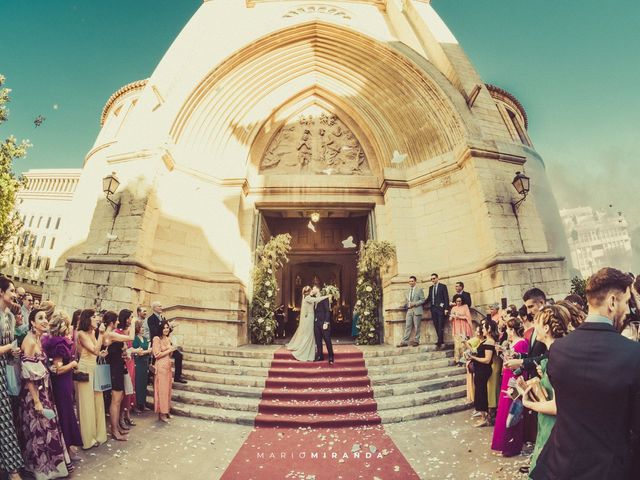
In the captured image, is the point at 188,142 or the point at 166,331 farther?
the point at 188,142

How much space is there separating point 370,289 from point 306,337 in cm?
266

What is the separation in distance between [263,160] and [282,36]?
3.95 m

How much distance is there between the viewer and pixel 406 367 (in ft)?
20.6

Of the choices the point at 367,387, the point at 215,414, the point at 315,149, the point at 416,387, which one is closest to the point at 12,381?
the point at 215,414

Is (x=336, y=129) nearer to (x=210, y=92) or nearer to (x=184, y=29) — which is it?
(x=210, y=92)

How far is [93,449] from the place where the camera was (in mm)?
Answer: 3830

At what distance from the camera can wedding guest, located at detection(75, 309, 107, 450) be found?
385 cm

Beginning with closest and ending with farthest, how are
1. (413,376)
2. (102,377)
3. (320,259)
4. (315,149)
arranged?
(102,377) < (413,376) < (315,149) < (320,259)

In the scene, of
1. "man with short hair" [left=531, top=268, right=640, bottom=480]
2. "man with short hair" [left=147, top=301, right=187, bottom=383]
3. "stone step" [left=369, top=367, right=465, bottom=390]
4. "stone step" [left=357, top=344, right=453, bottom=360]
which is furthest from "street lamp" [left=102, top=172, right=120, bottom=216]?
"man with short hair" [left=531, top=268, right=640, bottom=480]

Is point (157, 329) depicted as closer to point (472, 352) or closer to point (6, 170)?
point (472, 352)

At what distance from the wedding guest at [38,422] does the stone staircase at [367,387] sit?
6.81 ft

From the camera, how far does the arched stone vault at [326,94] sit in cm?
957

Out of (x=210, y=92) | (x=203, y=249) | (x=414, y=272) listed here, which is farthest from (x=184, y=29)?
(x=414, y=272)

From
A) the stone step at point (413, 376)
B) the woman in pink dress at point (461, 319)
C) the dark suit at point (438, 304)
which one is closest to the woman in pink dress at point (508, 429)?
the stone step at point (413, 376)
